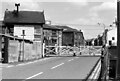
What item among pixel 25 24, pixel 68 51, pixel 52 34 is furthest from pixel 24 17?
pixel 52 34

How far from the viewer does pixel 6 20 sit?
68812mm

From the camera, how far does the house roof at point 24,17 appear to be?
67.3 m

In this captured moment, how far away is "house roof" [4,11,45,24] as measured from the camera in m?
67.3

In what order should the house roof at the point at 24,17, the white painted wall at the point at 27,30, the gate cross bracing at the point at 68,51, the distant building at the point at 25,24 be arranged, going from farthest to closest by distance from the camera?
the house roof at the point at 24,17, the white painted wall at the point at 27,30, the distant building at the point at 25,24, the gate cross bracing at the point at 68,51

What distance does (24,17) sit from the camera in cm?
6938

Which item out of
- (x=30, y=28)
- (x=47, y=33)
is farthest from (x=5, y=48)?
(x=47, y=33)

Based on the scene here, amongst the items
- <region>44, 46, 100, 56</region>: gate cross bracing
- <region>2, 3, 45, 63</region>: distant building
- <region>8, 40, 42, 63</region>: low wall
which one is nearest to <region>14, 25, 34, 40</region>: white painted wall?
<region>2, 3, 45, 63</region>: distant building

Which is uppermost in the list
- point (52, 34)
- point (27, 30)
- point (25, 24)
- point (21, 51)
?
point (25, 24)

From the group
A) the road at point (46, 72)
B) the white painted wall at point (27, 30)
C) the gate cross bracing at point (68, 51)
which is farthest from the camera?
the white painted wall at point (27, 30)

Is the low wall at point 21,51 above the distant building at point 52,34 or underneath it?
underneath

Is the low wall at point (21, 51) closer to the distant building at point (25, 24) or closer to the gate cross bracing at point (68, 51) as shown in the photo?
the gate cross bracing at point (68, 51)

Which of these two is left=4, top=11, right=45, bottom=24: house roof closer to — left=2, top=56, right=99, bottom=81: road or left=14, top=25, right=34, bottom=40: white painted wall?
left=14, top=25, right=34, bottom=40: white painted wall

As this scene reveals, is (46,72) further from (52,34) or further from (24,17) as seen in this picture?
(52,34)

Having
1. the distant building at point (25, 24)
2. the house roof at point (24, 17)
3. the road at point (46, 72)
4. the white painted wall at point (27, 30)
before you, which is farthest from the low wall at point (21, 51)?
the house roof at point (24, 17)
